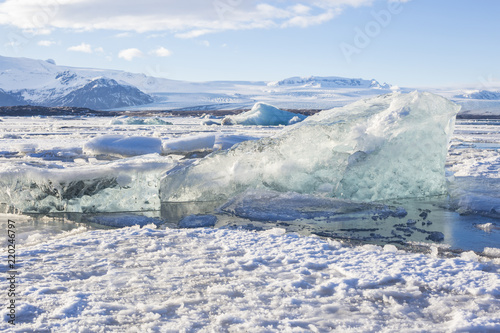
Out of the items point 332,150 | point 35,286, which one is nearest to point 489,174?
point 332,150

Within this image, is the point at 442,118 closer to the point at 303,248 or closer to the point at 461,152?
the point at 303,248

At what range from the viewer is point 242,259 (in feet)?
8.64

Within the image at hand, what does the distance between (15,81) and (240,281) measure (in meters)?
140

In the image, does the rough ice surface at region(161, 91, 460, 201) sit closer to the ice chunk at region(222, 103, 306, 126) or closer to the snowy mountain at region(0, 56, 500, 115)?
the ice chunk at region(222, 103, 306, 126)

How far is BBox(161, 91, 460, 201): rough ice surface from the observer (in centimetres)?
441

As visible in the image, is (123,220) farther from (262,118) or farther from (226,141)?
(262,118)

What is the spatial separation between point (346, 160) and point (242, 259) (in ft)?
6.73

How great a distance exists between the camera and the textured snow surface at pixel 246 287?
1808 mm

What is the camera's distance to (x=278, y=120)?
23797 millimetres

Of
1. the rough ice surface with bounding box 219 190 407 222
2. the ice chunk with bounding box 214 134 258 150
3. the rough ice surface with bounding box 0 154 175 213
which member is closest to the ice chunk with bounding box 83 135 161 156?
the ice chunk with bounding box 214 134 258 150

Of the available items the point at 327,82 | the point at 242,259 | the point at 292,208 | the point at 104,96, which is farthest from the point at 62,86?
the point at 242,259

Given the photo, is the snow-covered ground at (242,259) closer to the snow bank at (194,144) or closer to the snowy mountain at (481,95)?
the snow bank at (194,144)

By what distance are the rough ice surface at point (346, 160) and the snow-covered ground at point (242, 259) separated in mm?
137

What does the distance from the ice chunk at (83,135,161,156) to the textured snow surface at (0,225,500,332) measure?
5.47 m
